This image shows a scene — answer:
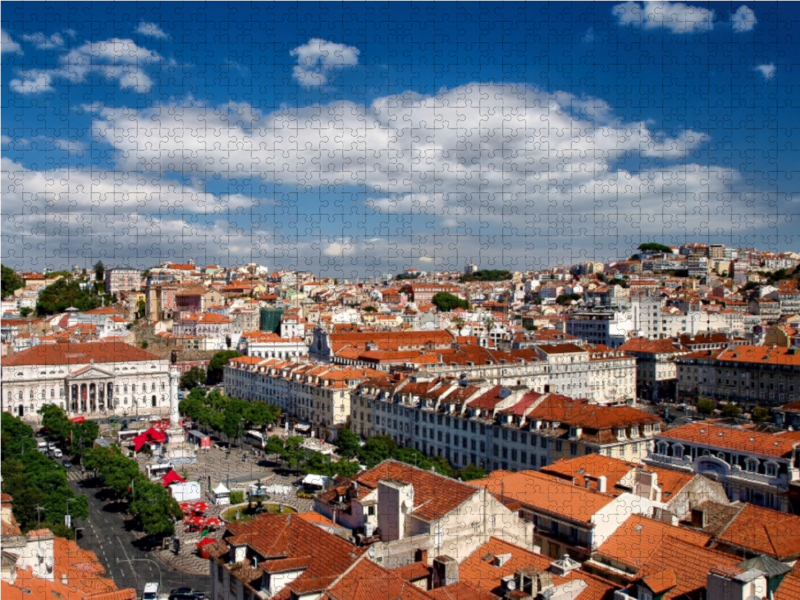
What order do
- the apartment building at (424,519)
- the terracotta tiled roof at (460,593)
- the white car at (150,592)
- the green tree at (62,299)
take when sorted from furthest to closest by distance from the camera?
the green tree at (62,299) < the white car at (150,592) < the apartment building at (424,519) < the terracotta tiled roof at (460,593)

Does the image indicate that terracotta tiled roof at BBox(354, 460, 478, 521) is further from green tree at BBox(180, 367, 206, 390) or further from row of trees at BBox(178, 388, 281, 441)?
green tree at BBox(180, 367, 206, 390)

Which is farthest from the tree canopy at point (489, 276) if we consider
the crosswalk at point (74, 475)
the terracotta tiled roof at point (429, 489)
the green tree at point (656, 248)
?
the terracotta tiled roof at point (429, 489)

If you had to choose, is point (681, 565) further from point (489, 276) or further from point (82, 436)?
point (489, 276)

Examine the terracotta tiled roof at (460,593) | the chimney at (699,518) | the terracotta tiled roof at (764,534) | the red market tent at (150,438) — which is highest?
the terracotta tiled roof at (460,593)

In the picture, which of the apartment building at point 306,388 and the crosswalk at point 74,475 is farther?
the apartment building at point 306,388

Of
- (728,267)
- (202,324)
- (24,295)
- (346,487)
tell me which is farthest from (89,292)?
(728,267)

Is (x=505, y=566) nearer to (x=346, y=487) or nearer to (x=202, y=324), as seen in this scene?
(x=346, y=487)

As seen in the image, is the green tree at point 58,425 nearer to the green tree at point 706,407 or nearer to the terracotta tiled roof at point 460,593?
the terracotta tiled roof at point 460,593
